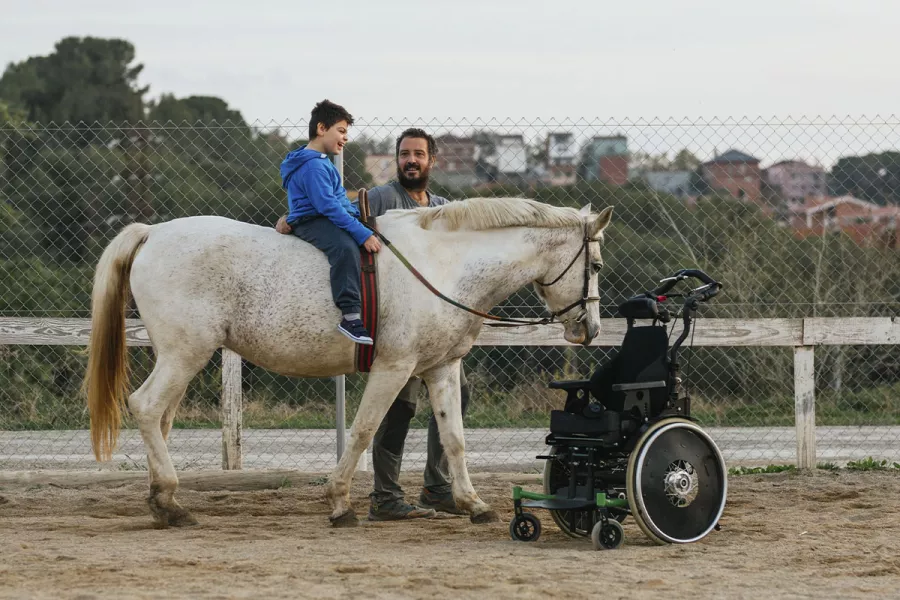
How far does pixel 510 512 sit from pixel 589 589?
2.29m

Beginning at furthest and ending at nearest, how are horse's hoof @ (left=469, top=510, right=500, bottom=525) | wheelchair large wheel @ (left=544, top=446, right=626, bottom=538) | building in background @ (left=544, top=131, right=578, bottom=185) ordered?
building in background @ (left=544, top=131, right=578, bottom=185) < horse's hoof @ (left=469, top=510, right=500, bottom=525) < wheelchair large wheel @ (left=544, top=446, right=626, bottom=538)

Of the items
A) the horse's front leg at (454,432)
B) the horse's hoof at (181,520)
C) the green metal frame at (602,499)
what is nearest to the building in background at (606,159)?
the horse's front leg at (454,432)

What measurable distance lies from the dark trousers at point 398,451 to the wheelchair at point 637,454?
A: 1.14 meters

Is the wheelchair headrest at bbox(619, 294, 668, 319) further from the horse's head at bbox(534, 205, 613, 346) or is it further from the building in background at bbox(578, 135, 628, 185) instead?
the building in background at bbox(578, 135, 628, 185)

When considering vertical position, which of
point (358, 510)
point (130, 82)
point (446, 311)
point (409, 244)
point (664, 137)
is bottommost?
point (358, 510)

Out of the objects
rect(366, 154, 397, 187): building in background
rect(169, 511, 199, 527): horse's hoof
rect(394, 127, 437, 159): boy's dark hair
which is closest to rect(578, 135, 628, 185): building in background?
rect(366, 154, 397, 187): building in background

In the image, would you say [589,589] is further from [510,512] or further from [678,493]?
[510,512]

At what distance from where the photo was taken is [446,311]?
5934 mm

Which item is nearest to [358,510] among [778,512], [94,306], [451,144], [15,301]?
[94,306]

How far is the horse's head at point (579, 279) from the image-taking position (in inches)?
236

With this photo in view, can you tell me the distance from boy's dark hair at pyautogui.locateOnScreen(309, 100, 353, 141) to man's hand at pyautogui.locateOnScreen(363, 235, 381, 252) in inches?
27.1

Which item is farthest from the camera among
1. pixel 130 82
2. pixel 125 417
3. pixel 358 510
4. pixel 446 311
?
pixel 130 82

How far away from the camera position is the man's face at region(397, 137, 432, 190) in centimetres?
664

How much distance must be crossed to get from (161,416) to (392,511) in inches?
57.4
